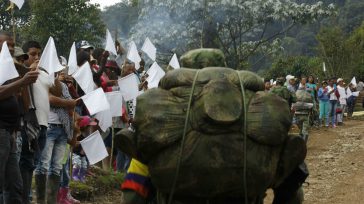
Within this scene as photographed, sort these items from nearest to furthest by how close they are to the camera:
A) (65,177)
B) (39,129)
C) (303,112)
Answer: (39,129) → (65,177) → (303,112)

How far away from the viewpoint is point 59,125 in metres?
6.89

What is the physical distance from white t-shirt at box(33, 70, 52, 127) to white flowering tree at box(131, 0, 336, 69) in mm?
14006

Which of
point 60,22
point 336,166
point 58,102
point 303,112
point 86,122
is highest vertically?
point 60,22

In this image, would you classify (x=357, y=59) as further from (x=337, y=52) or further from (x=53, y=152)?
(x=53, y=152)

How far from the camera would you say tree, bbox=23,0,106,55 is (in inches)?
1032

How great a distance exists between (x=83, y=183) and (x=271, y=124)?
234 inches

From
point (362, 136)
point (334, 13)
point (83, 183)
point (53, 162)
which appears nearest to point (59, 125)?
point (53, 162)

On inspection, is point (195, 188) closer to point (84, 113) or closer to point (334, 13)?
point (84, 113)

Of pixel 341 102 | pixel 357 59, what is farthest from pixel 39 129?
pixel 357 59

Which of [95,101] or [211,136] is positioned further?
[95,101]

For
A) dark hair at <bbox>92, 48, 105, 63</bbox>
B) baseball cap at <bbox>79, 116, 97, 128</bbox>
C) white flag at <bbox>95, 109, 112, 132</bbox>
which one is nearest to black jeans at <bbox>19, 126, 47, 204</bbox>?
white flag at <bbox>95, 109, 112, 132</bbox>

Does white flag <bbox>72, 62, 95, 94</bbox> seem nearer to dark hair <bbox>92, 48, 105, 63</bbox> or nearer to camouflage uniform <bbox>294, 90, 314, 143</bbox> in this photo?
dark hair <bbox>92, 48, 105, 63</bbox>

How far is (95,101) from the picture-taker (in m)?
7.56

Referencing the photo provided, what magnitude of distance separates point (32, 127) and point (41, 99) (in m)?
0.37
